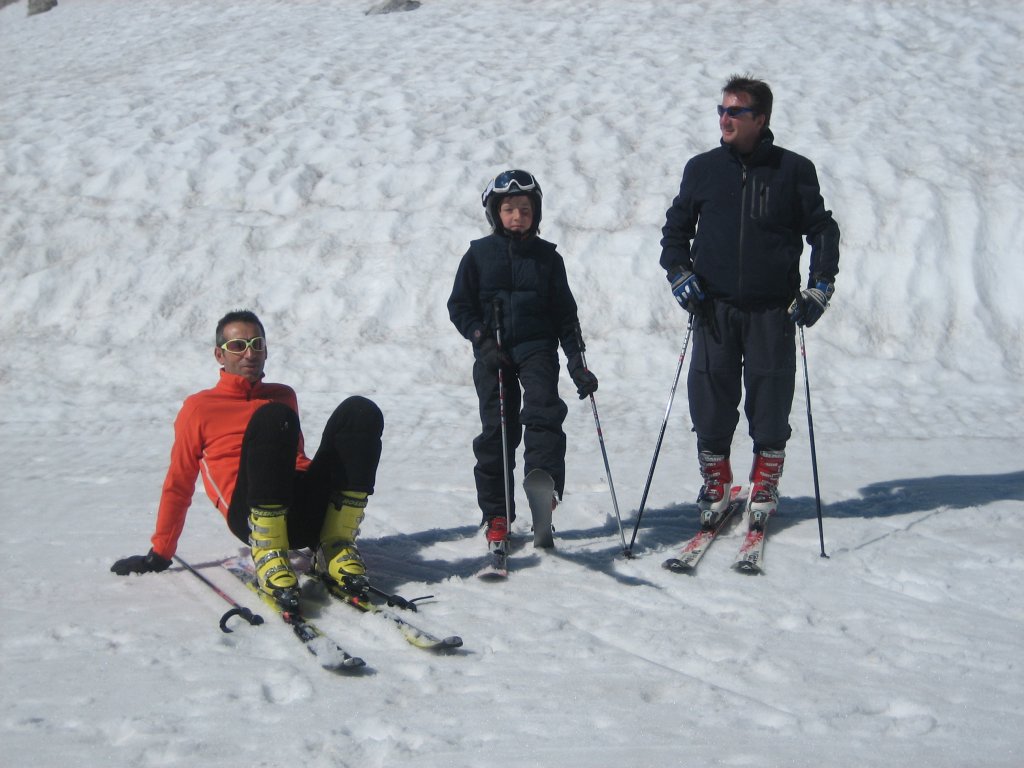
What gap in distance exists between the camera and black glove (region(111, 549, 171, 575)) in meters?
4.77

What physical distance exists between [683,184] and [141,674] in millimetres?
3690

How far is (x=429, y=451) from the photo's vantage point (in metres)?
7.58

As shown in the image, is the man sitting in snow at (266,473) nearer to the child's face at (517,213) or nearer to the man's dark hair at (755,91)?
the child's face at (517,213)

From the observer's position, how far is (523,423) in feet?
17.4

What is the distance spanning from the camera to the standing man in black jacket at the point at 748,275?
535 cm

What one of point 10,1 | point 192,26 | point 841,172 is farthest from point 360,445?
point 10,1

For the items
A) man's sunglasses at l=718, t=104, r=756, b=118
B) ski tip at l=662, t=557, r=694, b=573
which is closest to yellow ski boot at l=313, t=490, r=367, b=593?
ski tip at l=662, t=557, r=694, b=573

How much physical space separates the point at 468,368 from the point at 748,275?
14.6ft

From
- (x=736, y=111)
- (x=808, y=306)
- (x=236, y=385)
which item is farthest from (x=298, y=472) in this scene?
(x=736, y=111)

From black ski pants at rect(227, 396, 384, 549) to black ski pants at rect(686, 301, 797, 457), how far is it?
191 centimetres

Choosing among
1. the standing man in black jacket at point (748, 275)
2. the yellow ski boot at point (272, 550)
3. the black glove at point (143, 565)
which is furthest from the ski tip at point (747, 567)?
the black glove at point (143, 565)

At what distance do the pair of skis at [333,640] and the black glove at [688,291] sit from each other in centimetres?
216

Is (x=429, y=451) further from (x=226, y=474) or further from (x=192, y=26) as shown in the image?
(x=192, y=26)

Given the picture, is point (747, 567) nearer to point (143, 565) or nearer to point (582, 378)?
point (582, 378)
